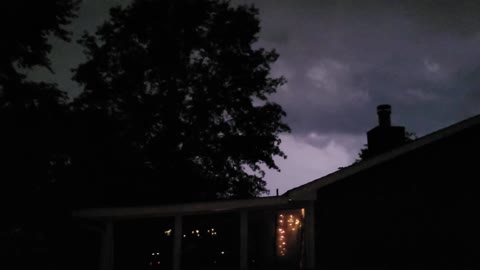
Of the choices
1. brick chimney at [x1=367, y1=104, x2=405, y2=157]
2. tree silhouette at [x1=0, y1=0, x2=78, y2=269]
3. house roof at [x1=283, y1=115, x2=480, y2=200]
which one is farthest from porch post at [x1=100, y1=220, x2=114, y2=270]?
brick chimney at [x1=367, y1=104, x2=405, y2=157]

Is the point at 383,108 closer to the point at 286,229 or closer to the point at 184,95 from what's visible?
the point at 286,229

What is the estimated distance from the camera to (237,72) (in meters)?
28.7

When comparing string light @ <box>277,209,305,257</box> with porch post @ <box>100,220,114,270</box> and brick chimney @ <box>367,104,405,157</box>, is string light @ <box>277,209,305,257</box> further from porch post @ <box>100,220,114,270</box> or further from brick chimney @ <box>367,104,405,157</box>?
porch post @ <box>100,220,114,270</box>

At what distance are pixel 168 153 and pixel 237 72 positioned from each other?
19.2 ft

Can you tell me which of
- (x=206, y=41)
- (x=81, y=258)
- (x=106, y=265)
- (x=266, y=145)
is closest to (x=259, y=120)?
(x=266, y=145)

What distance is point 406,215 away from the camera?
13.3m

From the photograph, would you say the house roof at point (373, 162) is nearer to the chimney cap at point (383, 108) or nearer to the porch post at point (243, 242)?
the porch post at point (243, 242)

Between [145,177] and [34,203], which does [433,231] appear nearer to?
[34,203]

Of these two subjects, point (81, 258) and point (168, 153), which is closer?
point (81, 258)

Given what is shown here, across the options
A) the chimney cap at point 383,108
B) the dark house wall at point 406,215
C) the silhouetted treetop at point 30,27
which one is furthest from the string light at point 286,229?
the silhouetted treetop at point 30,27

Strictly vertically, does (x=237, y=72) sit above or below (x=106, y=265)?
above

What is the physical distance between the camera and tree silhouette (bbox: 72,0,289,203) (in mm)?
26891

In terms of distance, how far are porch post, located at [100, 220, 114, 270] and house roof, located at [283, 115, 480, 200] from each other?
5.29m

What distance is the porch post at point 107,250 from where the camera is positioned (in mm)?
14570
